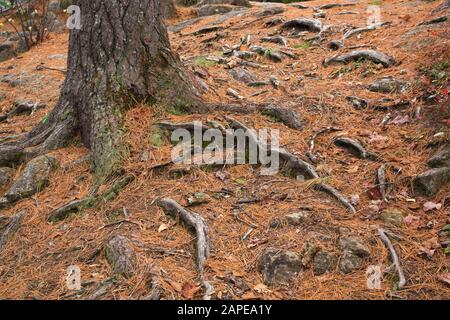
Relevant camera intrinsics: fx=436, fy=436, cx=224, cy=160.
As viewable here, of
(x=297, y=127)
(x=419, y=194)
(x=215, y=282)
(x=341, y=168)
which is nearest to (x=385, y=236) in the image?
(x=419, y=194)

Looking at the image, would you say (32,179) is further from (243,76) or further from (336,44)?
(336,44)

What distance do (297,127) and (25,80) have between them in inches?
225

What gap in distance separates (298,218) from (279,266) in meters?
0.55

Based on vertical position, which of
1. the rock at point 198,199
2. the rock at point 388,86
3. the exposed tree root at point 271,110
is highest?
the rock at point 388,86

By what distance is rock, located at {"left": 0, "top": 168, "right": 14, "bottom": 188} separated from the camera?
4.61 metres

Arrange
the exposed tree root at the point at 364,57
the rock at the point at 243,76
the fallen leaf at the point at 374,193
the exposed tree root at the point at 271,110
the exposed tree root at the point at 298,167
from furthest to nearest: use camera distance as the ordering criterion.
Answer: the rock at the point at 243,76
the exposed tree root at the point at 364,57
the exposed tree root at the point at 271,110
the exposed tree root at the point at 298,167
the fallen leaf at the point at 374,193

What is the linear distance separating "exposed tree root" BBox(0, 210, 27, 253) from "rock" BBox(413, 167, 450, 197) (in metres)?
3.57

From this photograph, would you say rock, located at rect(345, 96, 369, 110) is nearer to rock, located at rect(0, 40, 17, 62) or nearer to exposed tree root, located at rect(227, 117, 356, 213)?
exposed tree root, located at rect(227, 117, 356, 213)

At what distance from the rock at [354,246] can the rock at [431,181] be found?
88cm

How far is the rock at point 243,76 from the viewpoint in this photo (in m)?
6.18

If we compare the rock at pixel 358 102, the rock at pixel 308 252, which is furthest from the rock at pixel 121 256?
the rock at pixel 358 102

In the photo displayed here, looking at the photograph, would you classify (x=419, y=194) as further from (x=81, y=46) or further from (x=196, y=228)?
(x=81, y=46)

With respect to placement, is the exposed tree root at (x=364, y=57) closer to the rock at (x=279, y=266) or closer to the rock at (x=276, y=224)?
the rock at (x=276, y=224)

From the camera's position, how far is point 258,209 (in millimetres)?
3812
